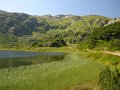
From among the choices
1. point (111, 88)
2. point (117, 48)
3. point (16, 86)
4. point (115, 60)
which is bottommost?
point (117, 48)

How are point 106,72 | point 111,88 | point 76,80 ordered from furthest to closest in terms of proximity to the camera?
1. point 76,80
2. point 106,72
3. point 111,88

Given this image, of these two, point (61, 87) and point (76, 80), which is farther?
point (76, 80)

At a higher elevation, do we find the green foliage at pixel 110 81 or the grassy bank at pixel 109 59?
the green foliage at pixel 110 81

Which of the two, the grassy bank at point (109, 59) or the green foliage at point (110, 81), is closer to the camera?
the green foliage at point (110, 81)

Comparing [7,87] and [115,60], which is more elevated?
[7,87]

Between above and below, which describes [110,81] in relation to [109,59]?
above

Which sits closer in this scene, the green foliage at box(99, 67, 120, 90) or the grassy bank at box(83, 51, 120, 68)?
the green foliage at box(99, 67, 120, 90)

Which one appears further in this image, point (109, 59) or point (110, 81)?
point (109, 59)

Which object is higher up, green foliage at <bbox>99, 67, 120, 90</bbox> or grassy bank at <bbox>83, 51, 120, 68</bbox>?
green foliage at <bbox>99, 67, 120, 90</bbox>

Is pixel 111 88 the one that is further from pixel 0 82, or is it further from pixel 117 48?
pixel 117 48

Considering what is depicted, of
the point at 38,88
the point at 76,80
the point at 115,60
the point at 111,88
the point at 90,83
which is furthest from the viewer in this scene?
the point at 115,60

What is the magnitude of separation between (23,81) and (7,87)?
6.45 meters

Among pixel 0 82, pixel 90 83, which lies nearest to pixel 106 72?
pixel 90 83

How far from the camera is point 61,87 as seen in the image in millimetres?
47281
